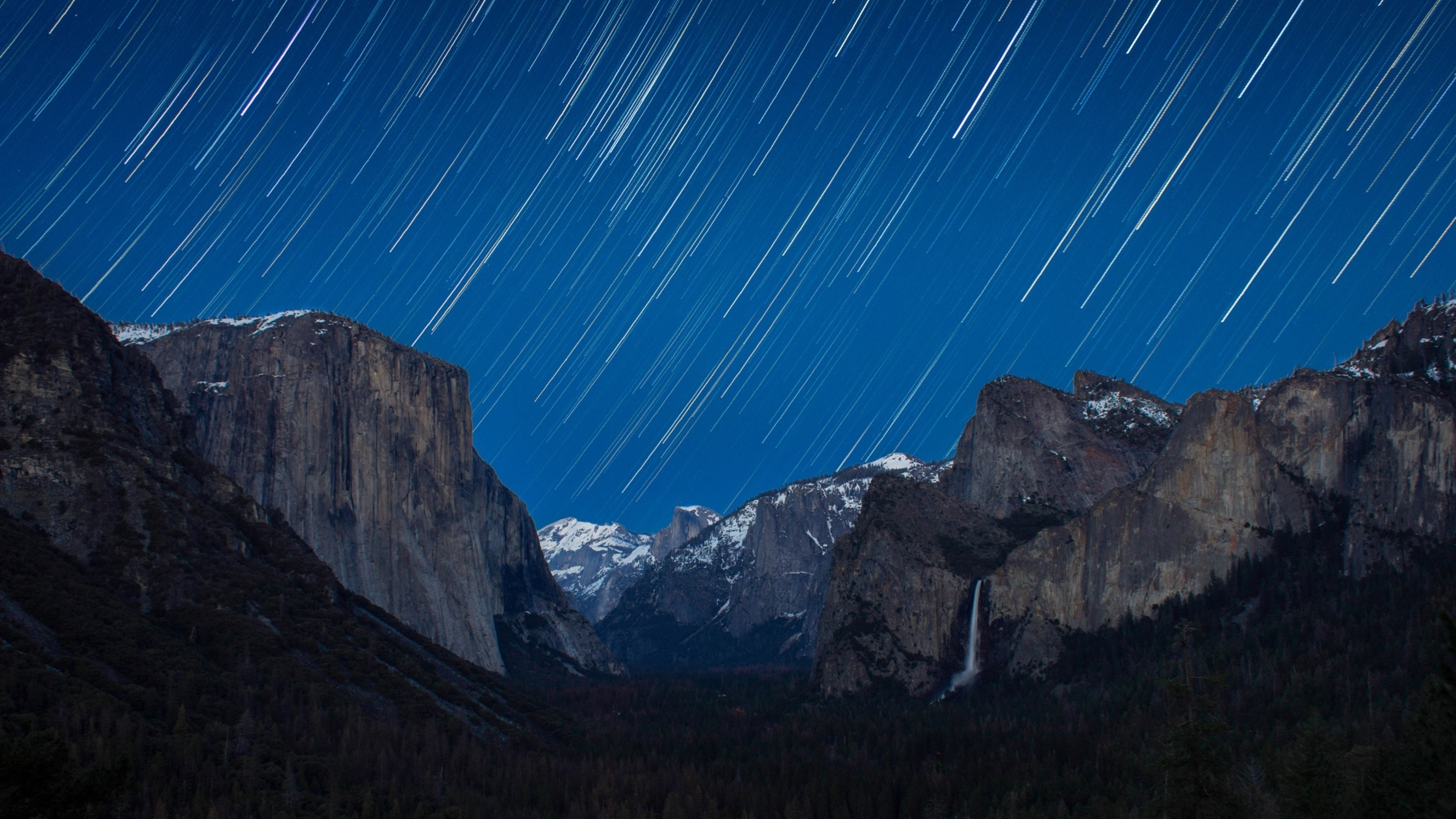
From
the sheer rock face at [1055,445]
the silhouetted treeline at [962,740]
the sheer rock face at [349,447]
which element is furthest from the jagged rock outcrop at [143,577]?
the sheer rock face at [1055,445]

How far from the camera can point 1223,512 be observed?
5340 inches

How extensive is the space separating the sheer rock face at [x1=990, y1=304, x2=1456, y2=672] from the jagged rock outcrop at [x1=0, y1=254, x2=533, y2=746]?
294 ft

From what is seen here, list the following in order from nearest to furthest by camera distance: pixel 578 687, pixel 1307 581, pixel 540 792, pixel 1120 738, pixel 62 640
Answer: pixel 62 640, pixel 540 792, pixel 1120 738, pixel 1307 581, pixel 578 687

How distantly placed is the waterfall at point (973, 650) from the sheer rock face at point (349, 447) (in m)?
79.7

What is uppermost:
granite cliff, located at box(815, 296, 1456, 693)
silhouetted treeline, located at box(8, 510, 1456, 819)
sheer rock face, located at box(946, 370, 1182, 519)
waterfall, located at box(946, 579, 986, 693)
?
sheer rock face, located at box(946, 370, 1182, 519)

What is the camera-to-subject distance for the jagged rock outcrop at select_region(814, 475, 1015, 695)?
151m

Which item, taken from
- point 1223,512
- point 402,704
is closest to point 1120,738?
point 1223,512

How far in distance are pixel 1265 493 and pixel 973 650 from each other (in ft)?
165

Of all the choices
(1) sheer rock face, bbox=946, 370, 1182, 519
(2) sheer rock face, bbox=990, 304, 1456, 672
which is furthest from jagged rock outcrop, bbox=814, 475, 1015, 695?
(1) sheer rock face, bbox=946, 370, 1182, 519

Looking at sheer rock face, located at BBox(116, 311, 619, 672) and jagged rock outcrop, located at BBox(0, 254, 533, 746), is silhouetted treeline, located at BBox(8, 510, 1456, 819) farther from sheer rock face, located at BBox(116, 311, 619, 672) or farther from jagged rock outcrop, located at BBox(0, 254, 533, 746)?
sheer rock face, located at BBox(116, 311, 619, 672)

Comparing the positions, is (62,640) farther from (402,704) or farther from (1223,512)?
(1223,512)

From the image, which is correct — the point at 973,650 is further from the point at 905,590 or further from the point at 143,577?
the point at 143,577

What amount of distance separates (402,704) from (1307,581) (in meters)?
114

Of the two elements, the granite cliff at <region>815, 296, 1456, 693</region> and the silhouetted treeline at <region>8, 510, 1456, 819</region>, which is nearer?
the silhouetted treeline at <region>8, 510, 1456, 819</region>
